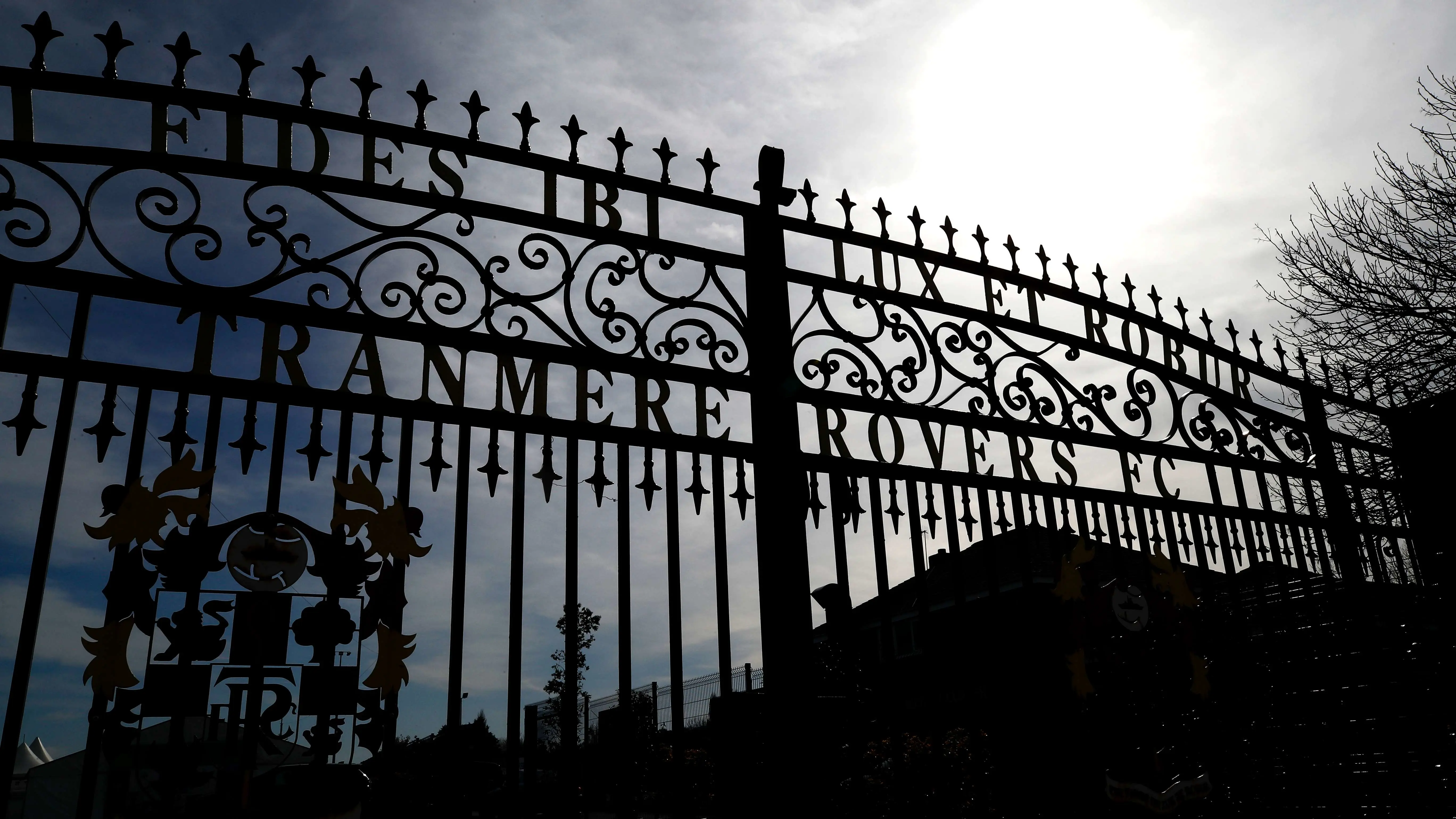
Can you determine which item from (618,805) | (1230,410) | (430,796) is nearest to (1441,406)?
(1230,410)

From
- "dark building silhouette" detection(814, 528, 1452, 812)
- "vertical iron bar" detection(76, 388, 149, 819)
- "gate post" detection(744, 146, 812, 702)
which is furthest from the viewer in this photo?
"dark building silhouette" detection(814, 528, 1452, 812)

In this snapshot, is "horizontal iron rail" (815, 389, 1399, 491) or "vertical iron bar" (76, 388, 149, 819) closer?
"vertical iron bar" (76, 388, 149, 819)

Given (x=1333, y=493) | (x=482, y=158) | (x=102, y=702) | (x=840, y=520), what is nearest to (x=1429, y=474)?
(x=1333, y=493)

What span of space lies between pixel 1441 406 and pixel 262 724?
6440 millimetres

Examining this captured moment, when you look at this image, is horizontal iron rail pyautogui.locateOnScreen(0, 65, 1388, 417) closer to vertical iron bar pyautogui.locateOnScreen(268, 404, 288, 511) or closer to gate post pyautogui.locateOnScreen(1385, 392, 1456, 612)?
vertical iron bar pyautogui.locateOnScreen(268, 404, 288, 511)

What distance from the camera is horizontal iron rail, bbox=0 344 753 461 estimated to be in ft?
10.2

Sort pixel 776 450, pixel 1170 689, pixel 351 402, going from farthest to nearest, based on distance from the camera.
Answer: pixel 1170 689
pixel 776 450
pixel 351 402

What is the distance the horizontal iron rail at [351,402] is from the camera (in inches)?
122

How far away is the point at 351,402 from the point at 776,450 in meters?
1.64

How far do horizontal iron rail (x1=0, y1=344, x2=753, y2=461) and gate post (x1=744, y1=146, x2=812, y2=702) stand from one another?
16 centimetres

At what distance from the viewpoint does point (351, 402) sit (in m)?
3.39

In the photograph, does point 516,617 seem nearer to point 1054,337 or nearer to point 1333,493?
point 1054,337

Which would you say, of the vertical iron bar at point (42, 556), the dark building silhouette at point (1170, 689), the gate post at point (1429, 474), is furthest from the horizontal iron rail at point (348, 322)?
the gate post at point (1429, 474)

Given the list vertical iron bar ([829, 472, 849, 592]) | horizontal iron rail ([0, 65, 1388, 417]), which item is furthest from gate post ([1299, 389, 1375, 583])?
vertical iron bar ([829, 472, 849, 592])
